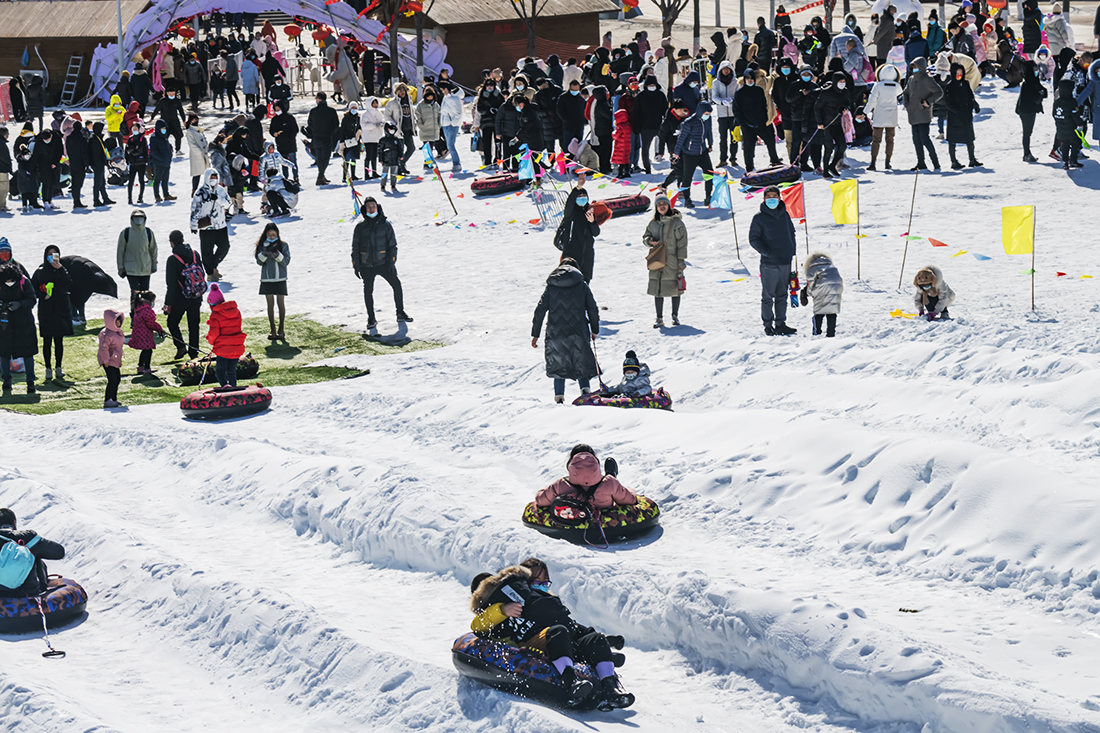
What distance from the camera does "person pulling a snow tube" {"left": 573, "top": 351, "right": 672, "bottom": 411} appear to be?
1212cm

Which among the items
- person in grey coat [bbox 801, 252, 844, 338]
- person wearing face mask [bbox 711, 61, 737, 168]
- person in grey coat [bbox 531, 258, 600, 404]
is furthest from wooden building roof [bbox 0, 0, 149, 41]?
person in grey coat [bbox 801, 252, 844, 338]

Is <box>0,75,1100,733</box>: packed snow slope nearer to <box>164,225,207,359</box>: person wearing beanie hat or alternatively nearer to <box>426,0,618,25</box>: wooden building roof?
<box>164,225,207,359</box>: person wearing beanie hat

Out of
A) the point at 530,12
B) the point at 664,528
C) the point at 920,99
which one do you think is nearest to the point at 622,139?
the point at 920,99

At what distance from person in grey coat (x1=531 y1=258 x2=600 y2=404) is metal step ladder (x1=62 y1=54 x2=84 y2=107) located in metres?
27.0

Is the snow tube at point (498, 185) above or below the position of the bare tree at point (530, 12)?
below

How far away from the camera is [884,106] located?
20.2 m

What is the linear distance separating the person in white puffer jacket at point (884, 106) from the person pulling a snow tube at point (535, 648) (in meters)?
14.5

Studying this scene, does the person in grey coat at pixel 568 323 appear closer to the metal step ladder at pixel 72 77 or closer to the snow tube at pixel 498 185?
the snow tube at pixel 498 185

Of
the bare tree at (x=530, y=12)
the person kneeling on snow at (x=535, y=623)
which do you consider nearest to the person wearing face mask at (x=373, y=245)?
the person kneeling on snow at (x=535, y=623)

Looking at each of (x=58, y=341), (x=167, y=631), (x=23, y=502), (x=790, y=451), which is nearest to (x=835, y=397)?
(x=790, y=451)

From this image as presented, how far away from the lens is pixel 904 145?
75.5 ft

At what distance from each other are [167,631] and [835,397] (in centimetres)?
616

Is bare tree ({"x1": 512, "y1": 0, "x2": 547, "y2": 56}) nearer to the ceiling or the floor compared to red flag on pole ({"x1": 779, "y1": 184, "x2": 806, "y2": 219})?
nearer to the ceiling

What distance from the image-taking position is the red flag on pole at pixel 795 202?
1523cm
